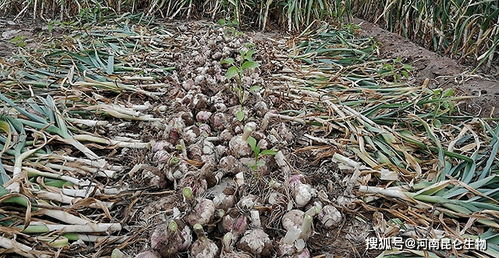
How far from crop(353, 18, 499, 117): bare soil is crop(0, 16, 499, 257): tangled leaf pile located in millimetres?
203

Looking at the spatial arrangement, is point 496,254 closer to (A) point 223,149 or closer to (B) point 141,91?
(A) point 223,149

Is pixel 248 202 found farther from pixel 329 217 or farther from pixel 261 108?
pixel 261 108

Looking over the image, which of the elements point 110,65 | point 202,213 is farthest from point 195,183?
point 110,65

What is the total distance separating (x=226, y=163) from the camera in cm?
126

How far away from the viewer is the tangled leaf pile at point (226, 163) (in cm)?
102

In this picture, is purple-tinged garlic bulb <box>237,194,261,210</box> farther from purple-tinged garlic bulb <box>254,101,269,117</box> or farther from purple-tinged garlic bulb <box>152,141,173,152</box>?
purple-tinged garlic bulb <box>254,101,269,117</box>

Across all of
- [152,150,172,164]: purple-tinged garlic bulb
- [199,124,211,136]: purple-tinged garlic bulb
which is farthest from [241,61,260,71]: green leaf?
[152,150,172,164]: purple-tinged garlic bulb

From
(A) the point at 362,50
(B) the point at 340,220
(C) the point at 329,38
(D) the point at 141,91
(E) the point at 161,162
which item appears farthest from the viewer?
(C) the point at 329,38

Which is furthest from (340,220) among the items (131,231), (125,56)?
(125,56)

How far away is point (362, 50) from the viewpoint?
2666 millimetres

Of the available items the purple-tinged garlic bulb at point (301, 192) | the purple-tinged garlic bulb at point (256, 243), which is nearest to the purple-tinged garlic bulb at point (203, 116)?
the purple-tinged garlic bulb at point (301, 192)

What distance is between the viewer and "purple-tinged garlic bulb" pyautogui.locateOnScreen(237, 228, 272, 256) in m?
0.96

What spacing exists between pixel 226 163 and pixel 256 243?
34cm

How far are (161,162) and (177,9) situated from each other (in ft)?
9.07
